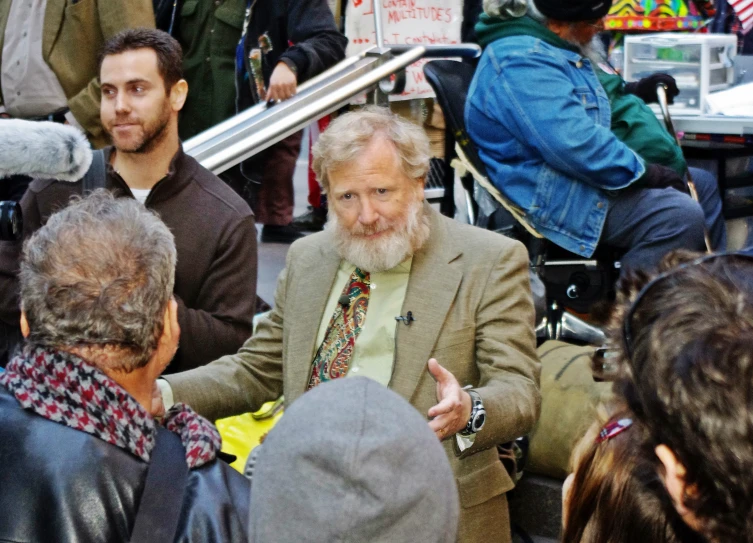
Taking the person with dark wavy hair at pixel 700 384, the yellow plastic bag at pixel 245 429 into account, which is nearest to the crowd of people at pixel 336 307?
the person with dark wavy hair at pixel 700 384

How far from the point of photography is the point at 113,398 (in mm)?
1880

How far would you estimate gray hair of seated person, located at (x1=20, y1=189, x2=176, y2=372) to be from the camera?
192 centimetres

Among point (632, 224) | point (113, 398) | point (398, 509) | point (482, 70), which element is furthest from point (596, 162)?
point (398, 509)

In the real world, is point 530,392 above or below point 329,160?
below

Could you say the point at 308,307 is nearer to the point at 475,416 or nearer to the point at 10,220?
the point at 475,416

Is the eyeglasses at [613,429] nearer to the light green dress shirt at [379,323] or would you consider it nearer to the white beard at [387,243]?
the light green dress shirt at [379,323]

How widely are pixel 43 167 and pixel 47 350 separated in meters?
1.48

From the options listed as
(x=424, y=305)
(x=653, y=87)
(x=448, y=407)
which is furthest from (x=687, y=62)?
(x=448, y=407)

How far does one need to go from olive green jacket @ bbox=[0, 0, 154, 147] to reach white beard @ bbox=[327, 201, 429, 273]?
7.27 feet

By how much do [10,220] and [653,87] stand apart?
116 inches

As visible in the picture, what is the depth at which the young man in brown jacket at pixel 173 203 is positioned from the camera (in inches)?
130

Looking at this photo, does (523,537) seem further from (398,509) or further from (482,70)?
(398,509)

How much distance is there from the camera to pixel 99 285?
1955 mm

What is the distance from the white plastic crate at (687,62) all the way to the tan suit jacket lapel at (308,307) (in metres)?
2.52
